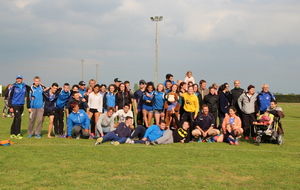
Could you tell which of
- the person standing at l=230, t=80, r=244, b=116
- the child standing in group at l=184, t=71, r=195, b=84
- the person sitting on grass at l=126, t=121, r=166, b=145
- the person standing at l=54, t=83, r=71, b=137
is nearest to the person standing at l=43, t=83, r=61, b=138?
the person standing at l=54, t=83, r=71, b=137

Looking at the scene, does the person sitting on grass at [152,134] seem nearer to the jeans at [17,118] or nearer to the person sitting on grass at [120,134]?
the person sitting on grass at [120,134]

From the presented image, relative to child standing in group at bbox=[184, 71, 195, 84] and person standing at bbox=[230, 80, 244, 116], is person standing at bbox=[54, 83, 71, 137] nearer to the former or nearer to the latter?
child standing in group at bbox=[184, 71, 195, 84]

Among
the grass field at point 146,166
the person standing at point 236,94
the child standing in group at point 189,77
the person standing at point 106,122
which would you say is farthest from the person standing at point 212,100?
the person standing at point 106,122

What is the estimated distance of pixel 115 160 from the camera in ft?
25.4

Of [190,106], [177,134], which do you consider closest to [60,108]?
[177,134]

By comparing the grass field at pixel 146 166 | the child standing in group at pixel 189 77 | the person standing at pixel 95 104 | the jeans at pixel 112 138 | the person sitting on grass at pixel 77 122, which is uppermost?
the child standing in group at pixel 189 77

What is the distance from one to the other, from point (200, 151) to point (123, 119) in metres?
3.40

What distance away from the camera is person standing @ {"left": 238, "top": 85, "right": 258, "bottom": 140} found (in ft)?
39.3

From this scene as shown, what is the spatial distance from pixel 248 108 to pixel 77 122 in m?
5.72

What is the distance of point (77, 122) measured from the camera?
11.5m

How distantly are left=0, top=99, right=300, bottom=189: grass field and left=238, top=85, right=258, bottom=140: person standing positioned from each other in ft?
6.00

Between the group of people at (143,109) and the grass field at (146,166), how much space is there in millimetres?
842

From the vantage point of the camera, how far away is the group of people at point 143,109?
11.0 metres

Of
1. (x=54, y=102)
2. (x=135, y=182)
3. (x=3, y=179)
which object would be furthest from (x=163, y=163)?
(x=54, y=102)
